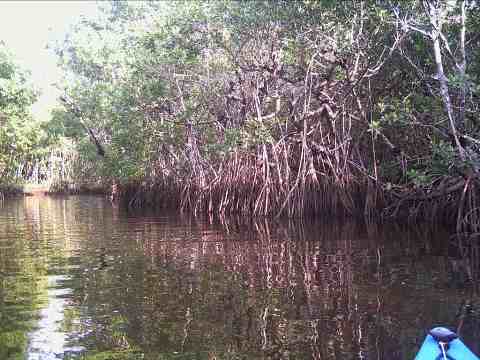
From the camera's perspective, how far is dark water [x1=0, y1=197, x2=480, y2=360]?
3.91 m

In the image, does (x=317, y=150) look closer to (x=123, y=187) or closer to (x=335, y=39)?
(x=335, y=39)

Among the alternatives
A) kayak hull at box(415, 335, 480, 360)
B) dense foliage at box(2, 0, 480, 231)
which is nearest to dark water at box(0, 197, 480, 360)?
kayak hull at box(415, 335, 480, 360)

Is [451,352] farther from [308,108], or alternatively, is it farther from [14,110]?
[14,110]

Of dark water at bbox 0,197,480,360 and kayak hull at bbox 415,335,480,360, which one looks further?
dark water at bbox 0,197,480,360

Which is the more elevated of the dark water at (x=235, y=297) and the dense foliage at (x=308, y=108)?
the dense foliage at (x=308, y=108)

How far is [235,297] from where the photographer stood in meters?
5.25

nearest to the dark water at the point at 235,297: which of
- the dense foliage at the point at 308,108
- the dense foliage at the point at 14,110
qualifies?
the dense foliage at the point at 308,108

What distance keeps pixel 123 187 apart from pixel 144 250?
14327 millimetres

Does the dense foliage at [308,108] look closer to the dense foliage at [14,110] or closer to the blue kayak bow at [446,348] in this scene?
the blue kayak bow at [446,348]

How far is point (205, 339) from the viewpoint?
402cm

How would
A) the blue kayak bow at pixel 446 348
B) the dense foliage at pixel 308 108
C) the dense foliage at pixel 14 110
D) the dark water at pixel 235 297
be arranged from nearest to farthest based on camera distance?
the blue kayak bow at pixel 446 348, the dark water at pixel 235 297, the dense foliage at pixel 308 108, the dense foliage at pixel 14 110

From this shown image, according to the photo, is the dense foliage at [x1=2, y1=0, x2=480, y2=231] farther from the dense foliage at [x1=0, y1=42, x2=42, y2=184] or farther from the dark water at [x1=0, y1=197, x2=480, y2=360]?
the dense foliage at [x1=0, y1=42, x2=42, y2=184]

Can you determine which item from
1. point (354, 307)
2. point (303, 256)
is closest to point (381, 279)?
point (354, 307)

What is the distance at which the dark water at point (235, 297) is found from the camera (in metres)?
3.91
